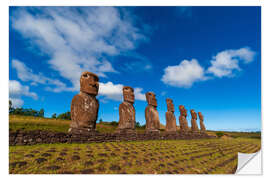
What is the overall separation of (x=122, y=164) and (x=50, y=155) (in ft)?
8.11

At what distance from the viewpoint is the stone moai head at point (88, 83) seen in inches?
360

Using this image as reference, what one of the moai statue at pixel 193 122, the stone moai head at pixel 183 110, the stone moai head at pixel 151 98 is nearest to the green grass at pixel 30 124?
the stone moai head at pixel 151 98

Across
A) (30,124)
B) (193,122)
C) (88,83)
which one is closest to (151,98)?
(88,83)

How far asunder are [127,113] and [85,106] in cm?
407

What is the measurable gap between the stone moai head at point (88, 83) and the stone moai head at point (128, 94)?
11.5ft

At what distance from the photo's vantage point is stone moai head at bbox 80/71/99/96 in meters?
9.14

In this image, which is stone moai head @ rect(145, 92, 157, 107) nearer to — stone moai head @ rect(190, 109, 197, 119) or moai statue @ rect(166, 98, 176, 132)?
moai statue @ rect(166, 98, 176, 132)

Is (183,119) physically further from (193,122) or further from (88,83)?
(88,83)

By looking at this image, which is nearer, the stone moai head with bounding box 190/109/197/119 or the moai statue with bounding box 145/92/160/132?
the moai statue with bounding box 145/92/160/132

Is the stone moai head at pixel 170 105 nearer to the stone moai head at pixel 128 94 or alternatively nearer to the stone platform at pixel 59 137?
the stone moai head at pixel 128 94

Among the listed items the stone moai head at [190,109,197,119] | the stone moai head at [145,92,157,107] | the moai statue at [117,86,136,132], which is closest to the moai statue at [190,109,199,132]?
the stone moai head at [190,109,197,119]

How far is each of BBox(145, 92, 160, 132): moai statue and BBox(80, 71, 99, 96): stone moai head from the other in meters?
6.56
